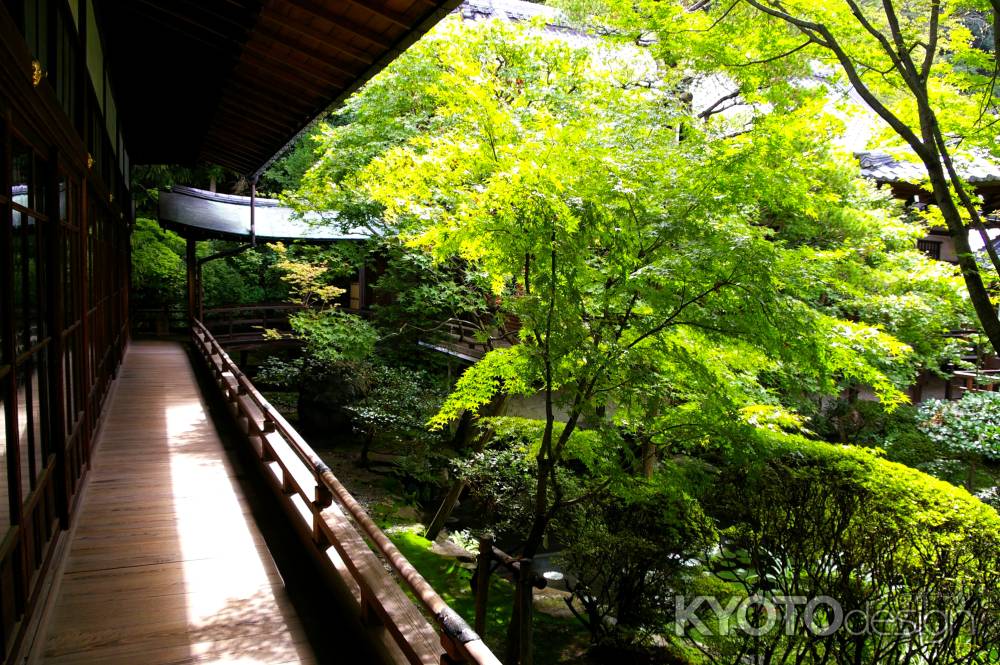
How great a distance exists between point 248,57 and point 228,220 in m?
11.8

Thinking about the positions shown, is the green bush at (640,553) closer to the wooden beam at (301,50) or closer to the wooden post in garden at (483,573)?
the wooden post in garden at (483,573)

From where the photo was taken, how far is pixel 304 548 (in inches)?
170

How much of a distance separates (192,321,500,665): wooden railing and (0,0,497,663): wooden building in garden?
0.05 feet

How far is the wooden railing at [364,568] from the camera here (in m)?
2.45

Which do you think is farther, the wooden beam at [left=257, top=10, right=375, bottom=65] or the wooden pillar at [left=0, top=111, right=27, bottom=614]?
the wooden beam at [left=257, top=10, right=375, bottom=65]

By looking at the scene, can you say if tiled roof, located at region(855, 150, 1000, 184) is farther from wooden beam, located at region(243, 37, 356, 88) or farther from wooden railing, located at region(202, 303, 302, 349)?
wooden railing, located at region(202, 303, 302, 349)

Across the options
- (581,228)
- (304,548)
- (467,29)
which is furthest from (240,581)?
(467,29)

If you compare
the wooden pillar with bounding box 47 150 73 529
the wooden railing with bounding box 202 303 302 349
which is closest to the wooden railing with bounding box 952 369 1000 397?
the wooden pillar with bounding box 47 150 73 529

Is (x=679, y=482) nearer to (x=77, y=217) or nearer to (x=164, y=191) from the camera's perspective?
(x=77, y=217)

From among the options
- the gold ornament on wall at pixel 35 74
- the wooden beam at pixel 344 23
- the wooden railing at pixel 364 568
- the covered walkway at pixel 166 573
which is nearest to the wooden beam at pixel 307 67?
the wooden beam at pixel 344 23

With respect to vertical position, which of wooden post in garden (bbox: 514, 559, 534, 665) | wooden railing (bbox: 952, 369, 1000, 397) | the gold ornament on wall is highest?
the gold ornament on wall

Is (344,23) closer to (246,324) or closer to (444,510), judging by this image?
(444,510)

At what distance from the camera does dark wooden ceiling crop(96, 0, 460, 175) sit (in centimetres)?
425

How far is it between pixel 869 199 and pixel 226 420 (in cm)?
1025
